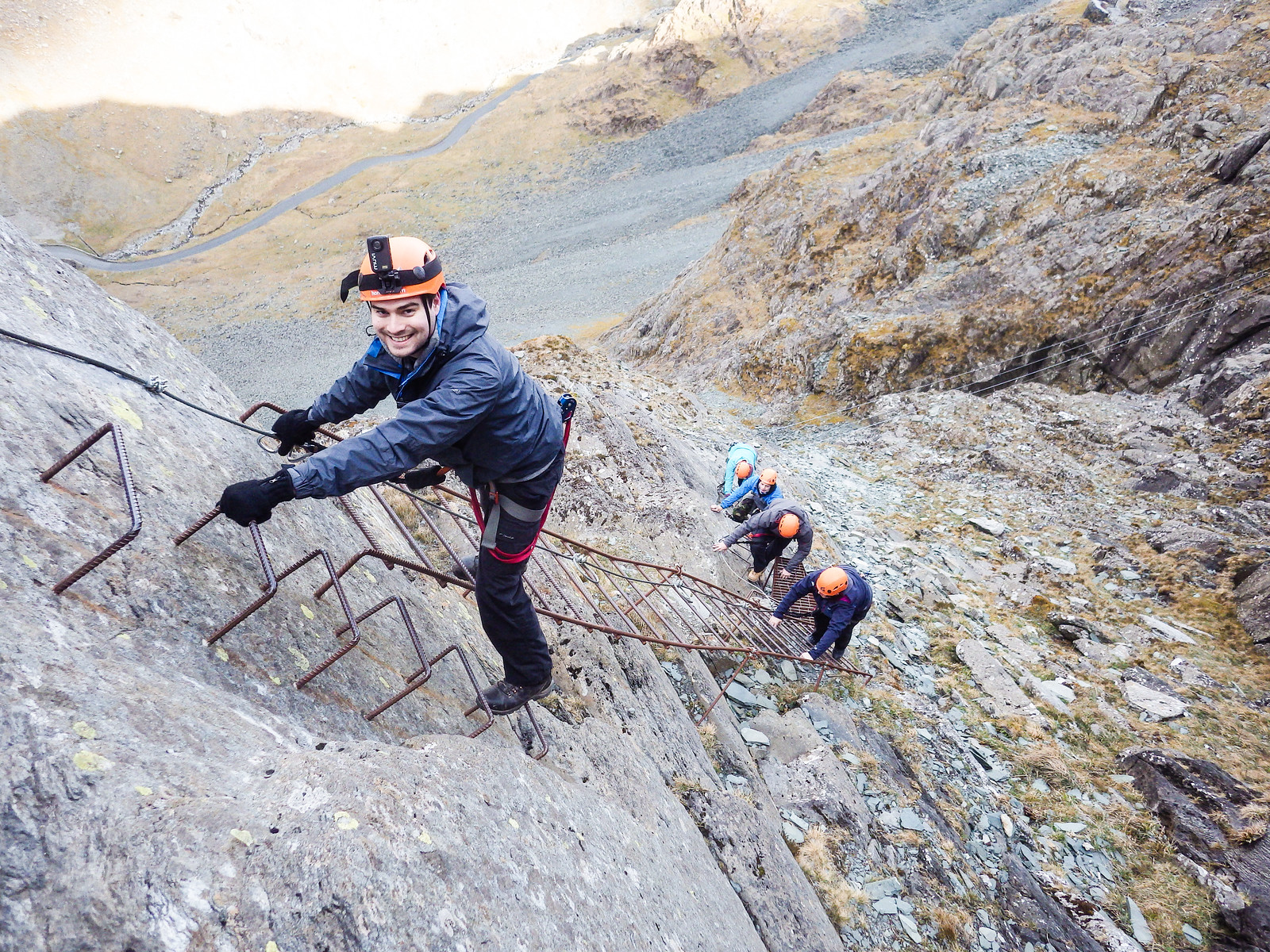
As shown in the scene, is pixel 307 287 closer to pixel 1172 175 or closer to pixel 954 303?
pixel 954 303

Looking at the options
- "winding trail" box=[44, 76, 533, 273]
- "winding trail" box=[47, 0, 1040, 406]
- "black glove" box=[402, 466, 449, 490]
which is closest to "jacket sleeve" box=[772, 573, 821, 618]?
"black glove" box=[402, 466, 449, 490]

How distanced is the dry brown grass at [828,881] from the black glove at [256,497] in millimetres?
6893

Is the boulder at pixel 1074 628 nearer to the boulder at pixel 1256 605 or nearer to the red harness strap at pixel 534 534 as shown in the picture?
the boulder at pixel 1256 605

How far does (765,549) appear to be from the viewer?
43.9 ft

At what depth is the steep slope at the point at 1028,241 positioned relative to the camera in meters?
21.5

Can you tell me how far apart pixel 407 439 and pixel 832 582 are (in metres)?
8.56

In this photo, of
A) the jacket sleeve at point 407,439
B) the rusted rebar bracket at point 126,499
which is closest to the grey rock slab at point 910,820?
the jacket sleeve at point 407,439

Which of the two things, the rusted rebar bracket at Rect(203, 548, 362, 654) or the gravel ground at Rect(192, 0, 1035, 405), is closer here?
the rusted rebar bracket at Rect(203, 548, 362, 654)

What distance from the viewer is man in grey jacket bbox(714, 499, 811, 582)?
12.3m

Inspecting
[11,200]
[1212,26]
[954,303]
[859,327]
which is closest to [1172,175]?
[954,303]

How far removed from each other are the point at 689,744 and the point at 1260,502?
1766 centimetres

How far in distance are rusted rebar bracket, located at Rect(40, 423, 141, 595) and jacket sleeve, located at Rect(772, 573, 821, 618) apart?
9.72 meters

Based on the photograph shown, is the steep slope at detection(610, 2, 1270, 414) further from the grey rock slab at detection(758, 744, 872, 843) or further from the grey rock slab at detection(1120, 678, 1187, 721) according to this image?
the grey rock slab at detection(758, 744, 872, 843)

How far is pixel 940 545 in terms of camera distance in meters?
17.1
